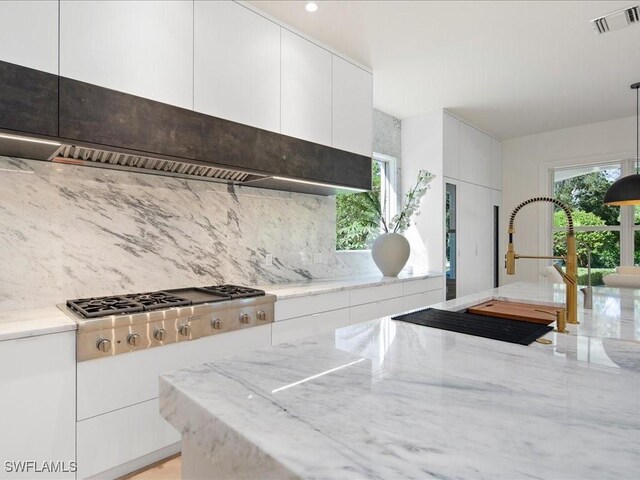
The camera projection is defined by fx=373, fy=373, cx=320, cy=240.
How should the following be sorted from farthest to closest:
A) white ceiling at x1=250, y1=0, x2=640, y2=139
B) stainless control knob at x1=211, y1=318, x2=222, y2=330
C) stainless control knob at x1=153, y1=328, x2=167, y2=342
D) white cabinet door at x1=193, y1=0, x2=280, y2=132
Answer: white ceiling at x1=250, y1=0, x2=640, y2=139
white cabinet door at x1=193, y1=0, x2=280, y2=132
stainless control knob at x1=211, y1=318, x2=222, y2=330
stainless control knob at x1=153, y1=328, x2=167, y2=342

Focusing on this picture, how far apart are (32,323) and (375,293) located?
234 cm

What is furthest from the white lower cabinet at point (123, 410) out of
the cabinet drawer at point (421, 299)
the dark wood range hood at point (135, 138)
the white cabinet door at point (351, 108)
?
the cabinet drawer at point (421, 299)

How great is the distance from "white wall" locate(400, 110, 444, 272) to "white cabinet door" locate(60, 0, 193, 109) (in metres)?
3.09

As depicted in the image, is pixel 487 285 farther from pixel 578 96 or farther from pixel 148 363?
pixel 148 363

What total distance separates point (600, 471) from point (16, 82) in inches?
86.7

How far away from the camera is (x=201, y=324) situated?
1.96m

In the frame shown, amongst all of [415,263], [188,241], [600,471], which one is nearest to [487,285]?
[415,263]

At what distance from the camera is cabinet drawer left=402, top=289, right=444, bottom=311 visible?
3603mm

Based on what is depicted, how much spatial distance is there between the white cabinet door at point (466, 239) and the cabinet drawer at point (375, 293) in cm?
145

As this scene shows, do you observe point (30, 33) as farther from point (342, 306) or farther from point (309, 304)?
point (342, 306)

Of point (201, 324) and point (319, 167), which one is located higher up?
point (319, 167)

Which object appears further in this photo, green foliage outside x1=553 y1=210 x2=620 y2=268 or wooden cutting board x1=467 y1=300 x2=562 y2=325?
green foliage outside x1=553 y1=210 x2=620 y2=268

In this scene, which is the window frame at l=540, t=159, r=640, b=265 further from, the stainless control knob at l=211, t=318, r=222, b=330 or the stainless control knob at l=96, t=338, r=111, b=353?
the stainless control knob at l=96, t=338, r=111, b=353

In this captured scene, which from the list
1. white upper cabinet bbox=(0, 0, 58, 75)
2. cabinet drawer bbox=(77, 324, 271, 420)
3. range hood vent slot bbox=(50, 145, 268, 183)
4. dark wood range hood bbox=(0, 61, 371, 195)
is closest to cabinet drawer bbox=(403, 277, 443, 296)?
dark wood range hood bbox=(0, 61, 371, 195)
